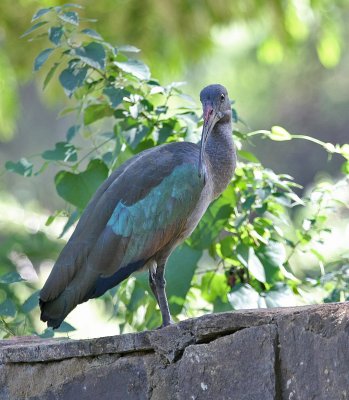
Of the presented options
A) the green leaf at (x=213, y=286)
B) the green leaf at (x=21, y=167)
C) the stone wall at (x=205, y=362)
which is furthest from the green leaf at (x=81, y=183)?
the stone wall at (x=205, y=362)

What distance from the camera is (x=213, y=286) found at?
568cm

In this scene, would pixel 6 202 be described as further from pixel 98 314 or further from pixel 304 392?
pixel 304 392

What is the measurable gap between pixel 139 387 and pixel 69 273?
817 mm

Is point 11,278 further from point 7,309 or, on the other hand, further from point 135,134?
point 135,134

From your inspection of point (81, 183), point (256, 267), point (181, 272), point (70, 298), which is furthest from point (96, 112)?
point (70, 298)

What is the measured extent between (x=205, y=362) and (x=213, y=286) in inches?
91.2

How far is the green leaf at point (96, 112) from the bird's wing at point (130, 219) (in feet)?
3.91

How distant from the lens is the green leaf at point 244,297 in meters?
5.11

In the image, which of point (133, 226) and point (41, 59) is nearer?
point (133, 226)

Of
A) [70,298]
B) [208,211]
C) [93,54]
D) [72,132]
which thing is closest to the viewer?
[70,298]

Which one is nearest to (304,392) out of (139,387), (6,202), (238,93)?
(139,387)

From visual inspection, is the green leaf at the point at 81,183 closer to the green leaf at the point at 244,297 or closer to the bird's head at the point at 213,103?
the bird's head at the point at 213,103

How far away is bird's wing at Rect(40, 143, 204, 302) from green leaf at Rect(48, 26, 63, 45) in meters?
1.17

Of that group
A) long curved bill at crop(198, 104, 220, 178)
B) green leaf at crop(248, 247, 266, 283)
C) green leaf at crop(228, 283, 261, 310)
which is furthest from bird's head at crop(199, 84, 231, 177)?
green leaf at crop(228, 283, 261, 310)
